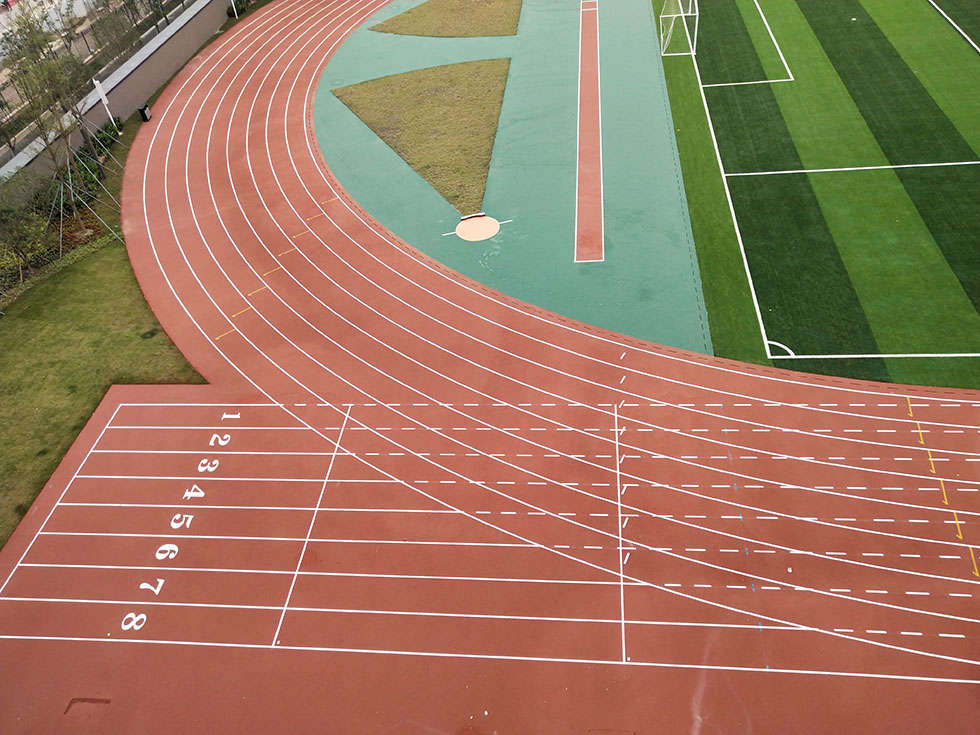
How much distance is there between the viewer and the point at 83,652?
13.2 metres

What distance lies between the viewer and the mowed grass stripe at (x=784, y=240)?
1744 centimetres

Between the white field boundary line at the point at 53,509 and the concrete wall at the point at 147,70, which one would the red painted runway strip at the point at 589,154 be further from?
the concrete wall at the point at 147,70

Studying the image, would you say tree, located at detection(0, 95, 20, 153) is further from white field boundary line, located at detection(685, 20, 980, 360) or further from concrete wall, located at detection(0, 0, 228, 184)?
white field boundary line, located at detection(685, 20, 980, 360)

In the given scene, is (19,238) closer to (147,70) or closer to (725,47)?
(147,70)

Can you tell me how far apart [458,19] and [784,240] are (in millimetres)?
22015

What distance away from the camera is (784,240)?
2005cm

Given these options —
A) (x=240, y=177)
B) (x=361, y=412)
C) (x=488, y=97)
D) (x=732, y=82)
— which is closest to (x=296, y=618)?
(x=361, y=412)

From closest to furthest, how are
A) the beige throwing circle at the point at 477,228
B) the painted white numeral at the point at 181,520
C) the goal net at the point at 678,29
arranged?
the painted white numeral at the point at 181,520 → the beige throwing circle at the point at 477,228 → the goal net at the point at 678,29

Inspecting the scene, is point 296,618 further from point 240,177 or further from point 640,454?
point 240,177

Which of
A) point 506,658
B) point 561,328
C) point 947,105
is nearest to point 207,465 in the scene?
point 506,658

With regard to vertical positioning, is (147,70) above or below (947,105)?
above

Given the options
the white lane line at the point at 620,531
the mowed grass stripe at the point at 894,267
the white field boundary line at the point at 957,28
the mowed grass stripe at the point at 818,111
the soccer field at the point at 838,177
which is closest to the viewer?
the white lane line at the point at 620,531

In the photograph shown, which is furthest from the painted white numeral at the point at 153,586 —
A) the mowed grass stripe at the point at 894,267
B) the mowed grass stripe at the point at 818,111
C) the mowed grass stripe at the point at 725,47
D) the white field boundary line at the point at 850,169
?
the mowed grass stripe at the point at 725,47

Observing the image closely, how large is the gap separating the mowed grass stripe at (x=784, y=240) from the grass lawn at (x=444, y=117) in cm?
841
